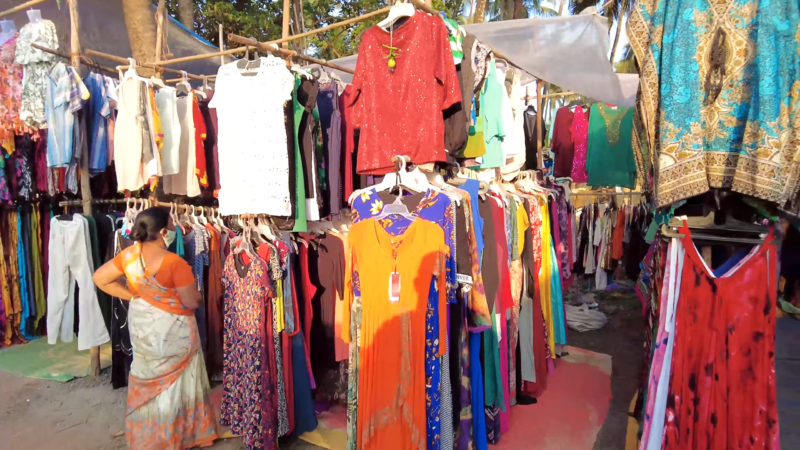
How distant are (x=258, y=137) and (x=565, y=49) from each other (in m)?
2.51

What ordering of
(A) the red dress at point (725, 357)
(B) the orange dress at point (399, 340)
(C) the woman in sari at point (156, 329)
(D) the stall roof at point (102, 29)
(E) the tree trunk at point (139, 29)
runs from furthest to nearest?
(D) the stall roof at point (102, 29), (E) the tree trunk at point (139, 29), (C) the woman in sari at point (156, 329), (B) the orange dress at point (399, 340), (A) the red dress at point (725, 357)

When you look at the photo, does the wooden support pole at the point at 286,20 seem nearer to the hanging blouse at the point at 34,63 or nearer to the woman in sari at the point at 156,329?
the woman in sari at the point at 156,329

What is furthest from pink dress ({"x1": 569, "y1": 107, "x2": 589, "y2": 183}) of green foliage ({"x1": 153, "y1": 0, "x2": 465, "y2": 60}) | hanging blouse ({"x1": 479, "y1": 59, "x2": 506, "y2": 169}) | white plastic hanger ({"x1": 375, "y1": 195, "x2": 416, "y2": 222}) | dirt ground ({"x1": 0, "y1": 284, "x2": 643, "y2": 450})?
green foliage ({"x1": 153, "y1": 0, "x2": 465, "y2": 60})

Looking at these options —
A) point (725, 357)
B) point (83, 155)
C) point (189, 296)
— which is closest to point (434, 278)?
point (725, 357)

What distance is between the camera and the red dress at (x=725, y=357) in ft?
6.34

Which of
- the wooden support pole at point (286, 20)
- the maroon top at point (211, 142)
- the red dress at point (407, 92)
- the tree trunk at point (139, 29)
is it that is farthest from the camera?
the tree trunk at point (139, 29)

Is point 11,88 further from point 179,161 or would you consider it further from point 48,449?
point 48,449

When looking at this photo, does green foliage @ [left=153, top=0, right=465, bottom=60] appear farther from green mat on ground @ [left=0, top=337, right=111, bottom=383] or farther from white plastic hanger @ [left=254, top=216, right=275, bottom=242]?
white plastic hanger @ [left=254, top=216, right=275, bottom=242]

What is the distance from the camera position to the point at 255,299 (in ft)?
10.3

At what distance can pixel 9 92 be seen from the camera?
4719 mm

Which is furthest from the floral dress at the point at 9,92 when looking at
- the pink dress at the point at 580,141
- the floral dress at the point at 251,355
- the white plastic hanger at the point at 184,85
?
the pink dress at the point at 580,141

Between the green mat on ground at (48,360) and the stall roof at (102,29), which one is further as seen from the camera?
the stall roof at (102,29)

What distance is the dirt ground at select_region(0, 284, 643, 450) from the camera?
11.6ft

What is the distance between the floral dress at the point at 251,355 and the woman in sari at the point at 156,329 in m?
0.30
